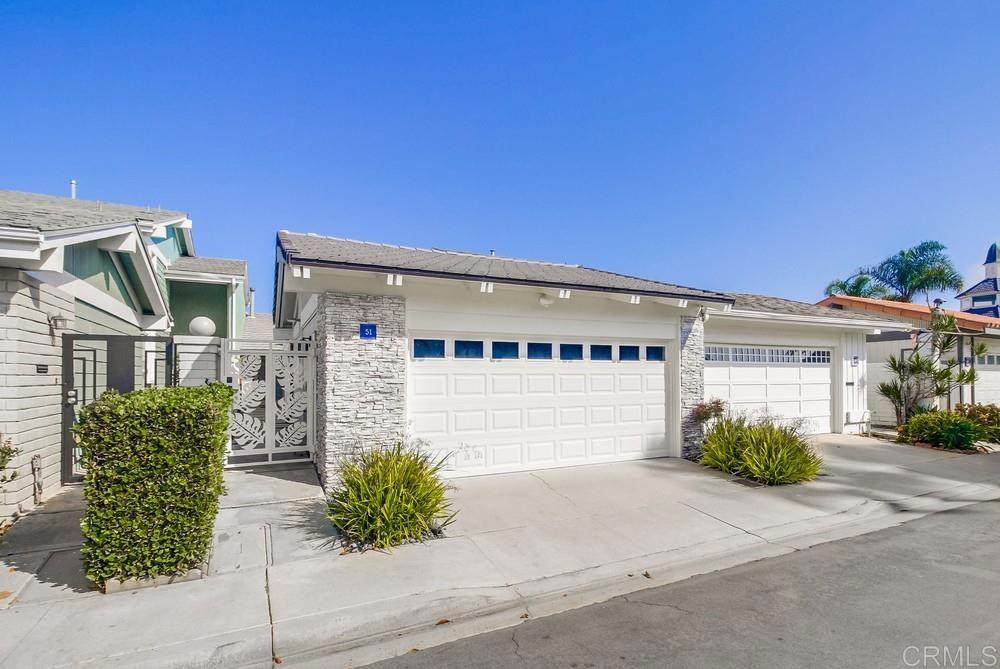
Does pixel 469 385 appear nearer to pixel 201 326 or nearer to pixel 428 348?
pixel 428 348

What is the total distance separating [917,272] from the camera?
27469 mm

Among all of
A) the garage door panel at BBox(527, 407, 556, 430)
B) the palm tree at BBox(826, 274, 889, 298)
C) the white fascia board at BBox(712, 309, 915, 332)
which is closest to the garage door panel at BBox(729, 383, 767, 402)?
the white fascia board at BBox(712, 309, 915, 332)

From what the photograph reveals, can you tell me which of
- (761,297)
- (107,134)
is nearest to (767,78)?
(761,297)

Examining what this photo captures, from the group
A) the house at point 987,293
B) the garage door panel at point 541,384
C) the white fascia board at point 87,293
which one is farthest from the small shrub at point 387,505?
the house at point 987,293

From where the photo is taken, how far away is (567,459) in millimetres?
8523

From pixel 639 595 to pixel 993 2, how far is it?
1088 cm

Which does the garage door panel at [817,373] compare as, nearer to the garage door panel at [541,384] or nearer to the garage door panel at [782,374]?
the garage door panel at [782,374]

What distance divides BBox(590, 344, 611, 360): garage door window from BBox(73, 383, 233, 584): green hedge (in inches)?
247

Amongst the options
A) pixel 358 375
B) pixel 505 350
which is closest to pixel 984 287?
pixel 505 350

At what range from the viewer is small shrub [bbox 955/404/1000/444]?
11795mm

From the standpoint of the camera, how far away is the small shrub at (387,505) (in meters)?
5.00

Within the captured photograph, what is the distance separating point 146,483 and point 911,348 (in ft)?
62.4

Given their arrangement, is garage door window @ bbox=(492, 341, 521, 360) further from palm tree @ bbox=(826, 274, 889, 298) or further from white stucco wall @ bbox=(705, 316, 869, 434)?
palm tree @ bbox=(826, 274, 889, 298)

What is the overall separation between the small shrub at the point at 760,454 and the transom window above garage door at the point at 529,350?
186cm
